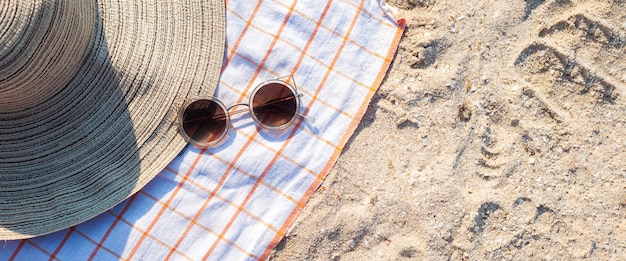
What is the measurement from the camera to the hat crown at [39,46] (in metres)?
1.21

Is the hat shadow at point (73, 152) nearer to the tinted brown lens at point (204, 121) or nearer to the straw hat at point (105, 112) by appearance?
the straw hat at point (105, 112)

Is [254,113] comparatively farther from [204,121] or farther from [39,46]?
[39,46]

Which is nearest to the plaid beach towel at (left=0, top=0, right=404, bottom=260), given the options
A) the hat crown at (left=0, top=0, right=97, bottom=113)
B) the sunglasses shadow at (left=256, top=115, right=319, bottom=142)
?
the sunglasses shadow at (left=256, top=115, right=319, bottom=142)

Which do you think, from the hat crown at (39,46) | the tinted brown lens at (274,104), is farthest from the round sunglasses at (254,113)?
the hat crown at (39,46)

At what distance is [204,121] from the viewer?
1.63 m

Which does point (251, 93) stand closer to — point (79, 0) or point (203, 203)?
point (203, 203)

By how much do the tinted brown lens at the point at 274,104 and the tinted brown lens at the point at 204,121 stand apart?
0.11 m

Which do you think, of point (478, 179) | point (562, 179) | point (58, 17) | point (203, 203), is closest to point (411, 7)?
point (478, 179)

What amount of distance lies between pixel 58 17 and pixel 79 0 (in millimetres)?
125

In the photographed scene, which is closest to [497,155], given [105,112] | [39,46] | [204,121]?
[204,121]

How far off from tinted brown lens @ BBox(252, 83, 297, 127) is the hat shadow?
37 cm

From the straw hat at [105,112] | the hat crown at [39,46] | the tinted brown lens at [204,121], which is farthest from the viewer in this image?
the tinted brown lens at [204,121]

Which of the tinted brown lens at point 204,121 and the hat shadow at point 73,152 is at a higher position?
the tinted brown lens at point 204,121

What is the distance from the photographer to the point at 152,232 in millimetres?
1651
